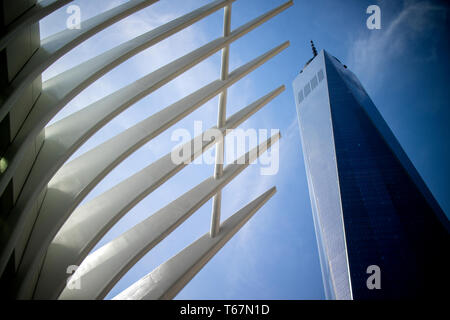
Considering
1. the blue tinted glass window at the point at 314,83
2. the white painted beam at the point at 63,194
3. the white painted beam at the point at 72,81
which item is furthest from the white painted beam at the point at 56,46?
the blue tinted glass window at the point at 314,83

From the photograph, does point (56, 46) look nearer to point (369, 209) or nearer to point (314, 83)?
point (369, 209)

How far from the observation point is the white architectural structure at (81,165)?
6.35 m

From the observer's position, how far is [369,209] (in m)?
70.6

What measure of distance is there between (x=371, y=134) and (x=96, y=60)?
82.6 metres

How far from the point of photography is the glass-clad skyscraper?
6481 cm

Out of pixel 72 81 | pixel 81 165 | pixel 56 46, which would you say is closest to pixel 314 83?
pixel 81 165

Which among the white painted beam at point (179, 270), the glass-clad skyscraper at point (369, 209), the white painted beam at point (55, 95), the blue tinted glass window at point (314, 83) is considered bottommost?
the white painted beam at point (179, 270)

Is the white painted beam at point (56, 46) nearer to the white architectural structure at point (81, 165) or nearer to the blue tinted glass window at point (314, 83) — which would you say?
the white architectural structure at point (81, 165)

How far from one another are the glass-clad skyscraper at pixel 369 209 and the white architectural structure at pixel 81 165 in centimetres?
6350

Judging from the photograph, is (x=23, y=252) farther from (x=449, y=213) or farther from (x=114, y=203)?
(x=449, y=213)

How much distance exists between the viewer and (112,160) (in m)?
9.14

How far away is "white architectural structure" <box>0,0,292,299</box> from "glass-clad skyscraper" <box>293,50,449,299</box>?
2500 inches

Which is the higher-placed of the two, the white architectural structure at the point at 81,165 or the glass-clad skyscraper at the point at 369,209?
the glass-clad skyscraper at the point at 369,209

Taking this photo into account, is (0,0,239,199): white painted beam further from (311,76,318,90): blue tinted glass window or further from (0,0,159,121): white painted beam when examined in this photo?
(311,76,318,90): blue tinted glass window
